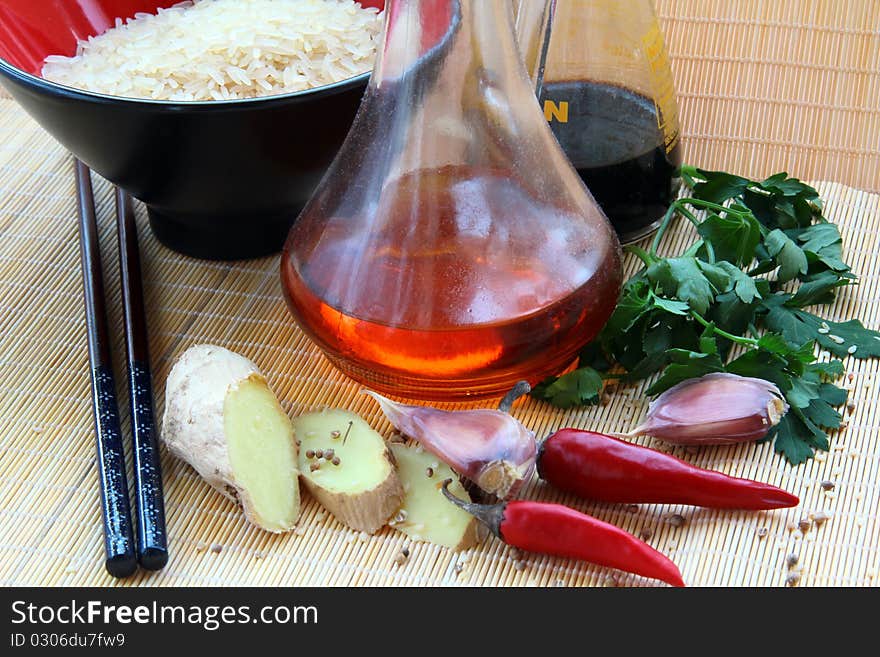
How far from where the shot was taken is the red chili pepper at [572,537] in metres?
0.79

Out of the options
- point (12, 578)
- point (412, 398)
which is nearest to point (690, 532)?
point (412, 398)

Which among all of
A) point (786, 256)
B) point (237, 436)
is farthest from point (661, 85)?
point (237, 436)

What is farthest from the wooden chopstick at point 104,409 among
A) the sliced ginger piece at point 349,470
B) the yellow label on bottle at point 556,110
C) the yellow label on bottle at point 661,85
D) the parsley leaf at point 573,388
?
the yellow label on bottle at point 661,85

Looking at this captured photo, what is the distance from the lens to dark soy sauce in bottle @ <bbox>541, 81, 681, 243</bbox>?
110 cm

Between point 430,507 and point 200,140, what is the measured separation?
1.22ft

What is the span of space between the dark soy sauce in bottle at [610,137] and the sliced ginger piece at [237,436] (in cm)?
39

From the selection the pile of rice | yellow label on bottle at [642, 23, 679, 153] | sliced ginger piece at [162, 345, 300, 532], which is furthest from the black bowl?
yellow label on bottle at [642, 23, 679, 153]

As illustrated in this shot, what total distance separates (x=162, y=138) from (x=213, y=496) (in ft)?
1.02

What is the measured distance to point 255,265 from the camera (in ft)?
3.85

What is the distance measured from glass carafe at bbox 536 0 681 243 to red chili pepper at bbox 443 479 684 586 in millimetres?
408

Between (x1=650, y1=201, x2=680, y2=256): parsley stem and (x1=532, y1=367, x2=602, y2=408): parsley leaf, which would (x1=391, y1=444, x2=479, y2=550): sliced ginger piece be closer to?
(x1=532, y1=367, x2=602, y2=408): parsley leaf

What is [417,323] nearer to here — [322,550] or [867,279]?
[322,550]

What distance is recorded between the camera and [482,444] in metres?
0.85

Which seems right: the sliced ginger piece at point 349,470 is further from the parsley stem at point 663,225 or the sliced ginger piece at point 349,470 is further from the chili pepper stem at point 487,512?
the parsley stem at point 663,225
